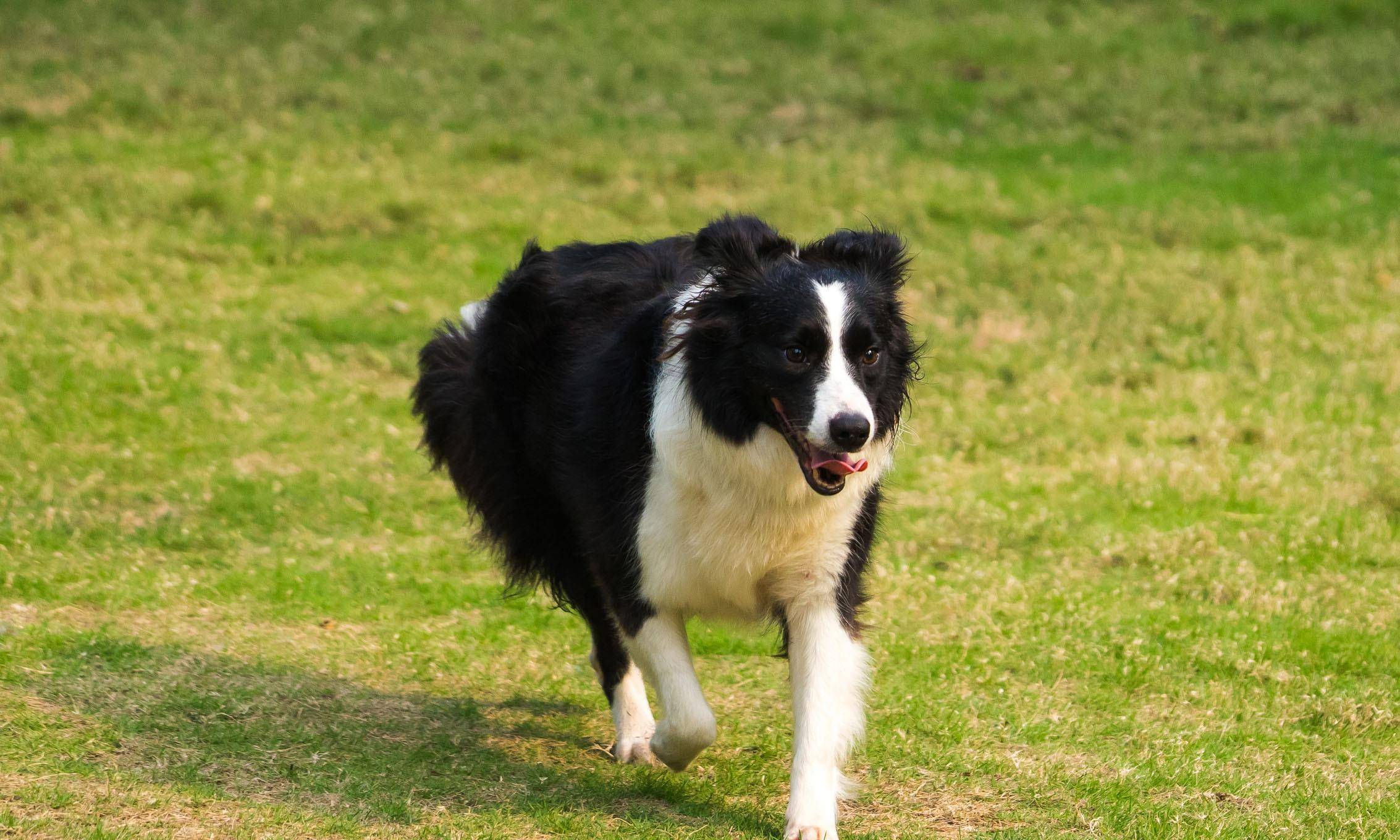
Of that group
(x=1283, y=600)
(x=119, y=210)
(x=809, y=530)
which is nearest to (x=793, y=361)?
(x=809, y=530)

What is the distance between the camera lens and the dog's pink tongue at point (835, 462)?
5.30m

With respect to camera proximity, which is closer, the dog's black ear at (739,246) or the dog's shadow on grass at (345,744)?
the dog's black ear at (739,246)

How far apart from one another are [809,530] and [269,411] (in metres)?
7.09

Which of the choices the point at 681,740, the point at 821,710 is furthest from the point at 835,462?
the point at 681,740

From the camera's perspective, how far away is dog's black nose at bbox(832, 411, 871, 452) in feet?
16.5

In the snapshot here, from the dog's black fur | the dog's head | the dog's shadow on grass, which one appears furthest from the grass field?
the dog's head

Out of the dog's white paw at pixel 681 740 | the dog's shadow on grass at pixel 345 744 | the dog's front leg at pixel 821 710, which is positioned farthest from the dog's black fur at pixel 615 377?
the dog's shadow on grass at pixel 345 744

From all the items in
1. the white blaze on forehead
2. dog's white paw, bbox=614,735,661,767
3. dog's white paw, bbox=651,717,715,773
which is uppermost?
the white blaze on forehead

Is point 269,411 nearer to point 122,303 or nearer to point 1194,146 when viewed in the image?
point 122,303

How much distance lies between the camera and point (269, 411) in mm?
11773

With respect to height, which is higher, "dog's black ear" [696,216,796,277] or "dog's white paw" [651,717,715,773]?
"dog's black ear" [696,216,796,277]

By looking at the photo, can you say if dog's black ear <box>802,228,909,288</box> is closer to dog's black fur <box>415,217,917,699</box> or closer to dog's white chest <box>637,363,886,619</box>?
dog's black fur <box>415,217,917,699</box>

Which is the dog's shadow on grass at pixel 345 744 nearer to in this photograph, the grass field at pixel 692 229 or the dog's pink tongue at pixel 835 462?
the grass field at pixel 692 229

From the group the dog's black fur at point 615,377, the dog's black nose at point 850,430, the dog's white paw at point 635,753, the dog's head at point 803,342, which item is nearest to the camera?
the dog's black nose at point 850,430
